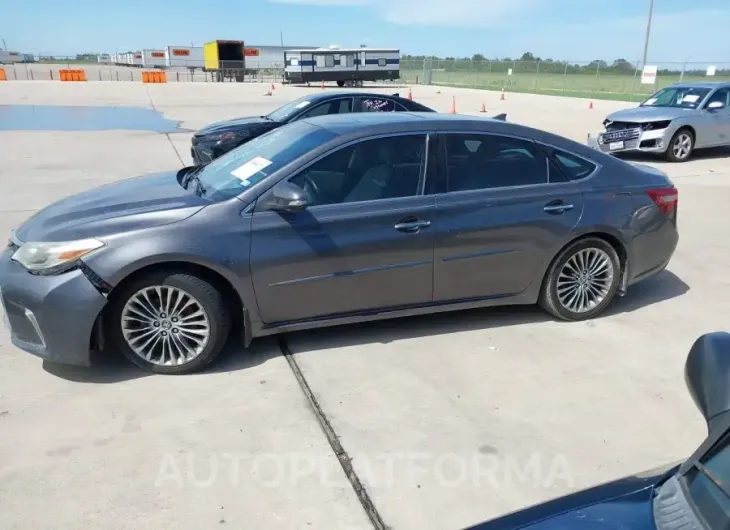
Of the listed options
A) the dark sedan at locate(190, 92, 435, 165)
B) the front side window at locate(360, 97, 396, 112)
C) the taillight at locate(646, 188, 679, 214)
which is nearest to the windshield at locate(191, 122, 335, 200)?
the taillight at locate(646, 188, 679, 214)

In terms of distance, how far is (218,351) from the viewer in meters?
3.88

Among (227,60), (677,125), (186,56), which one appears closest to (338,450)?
(677,125)

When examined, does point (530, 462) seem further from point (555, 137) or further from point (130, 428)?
point (555, 137)

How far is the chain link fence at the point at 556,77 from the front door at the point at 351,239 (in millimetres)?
29627

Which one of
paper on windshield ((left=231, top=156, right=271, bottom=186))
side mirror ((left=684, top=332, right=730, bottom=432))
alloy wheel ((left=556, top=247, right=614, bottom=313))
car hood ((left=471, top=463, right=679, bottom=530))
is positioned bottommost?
alloy wheel ((left=556, top=247, right=614, bottom=313))

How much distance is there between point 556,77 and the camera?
41.3 m

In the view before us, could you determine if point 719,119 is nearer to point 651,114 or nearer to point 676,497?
point 651,114

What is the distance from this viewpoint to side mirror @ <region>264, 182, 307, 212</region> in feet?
12.1

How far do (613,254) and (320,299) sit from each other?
7.74 feet

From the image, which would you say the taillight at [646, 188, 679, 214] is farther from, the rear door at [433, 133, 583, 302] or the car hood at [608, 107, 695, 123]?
the car hood at [608, 107, 695, 123]

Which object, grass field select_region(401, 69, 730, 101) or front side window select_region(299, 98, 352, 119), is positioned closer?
front side window select_region(299, 98, 352, 119)

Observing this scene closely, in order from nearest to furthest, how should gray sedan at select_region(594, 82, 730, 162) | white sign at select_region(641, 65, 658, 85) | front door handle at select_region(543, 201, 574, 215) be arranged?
front door handle at select_region(543, 201, 574, 215), gray sedan at select_region(594, 82, 730, 162), white sign at select_region(641, 65, 658, 85)

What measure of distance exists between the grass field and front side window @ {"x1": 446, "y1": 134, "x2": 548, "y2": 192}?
28.8m

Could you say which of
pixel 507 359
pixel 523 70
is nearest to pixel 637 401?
pixel 507 359
